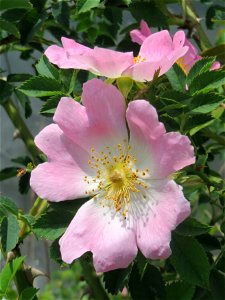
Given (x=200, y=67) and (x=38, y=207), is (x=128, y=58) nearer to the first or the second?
(x=200, y=67)

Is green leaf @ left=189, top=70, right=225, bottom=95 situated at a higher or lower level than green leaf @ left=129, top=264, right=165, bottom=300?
higher

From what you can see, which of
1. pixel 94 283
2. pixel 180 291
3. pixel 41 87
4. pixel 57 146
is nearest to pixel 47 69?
pixel 41 87

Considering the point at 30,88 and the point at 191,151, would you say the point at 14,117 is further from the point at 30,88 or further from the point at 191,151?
the point at 191,151

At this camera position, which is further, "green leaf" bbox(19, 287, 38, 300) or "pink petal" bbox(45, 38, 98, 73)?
"green leaf" bbox(19, 287, 38, 300)

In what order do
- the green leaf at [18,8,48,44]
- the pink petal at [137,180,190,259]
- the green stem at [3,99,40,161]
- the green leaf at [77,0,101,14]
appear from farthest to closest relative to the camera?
1. the green stem at [3,99,40,161]
2. the green leaf at [18,8,48,44]
3. the green leaf at [77,0,101,14]
4. the pink petal at [137,180,190,259]

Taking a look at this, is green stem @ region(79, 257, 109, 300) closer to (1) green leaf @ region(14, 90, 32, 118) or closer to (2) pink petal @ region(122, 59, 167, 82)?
(1) green leaf @ region(14, 90, 32, 118)

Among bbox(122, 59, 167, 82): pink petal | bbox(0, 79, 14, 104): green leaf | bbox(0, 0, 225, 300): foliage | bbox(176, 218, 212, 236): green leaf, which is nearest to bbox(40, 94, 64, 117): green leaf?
bbox(0, 0, 225, 300): foliage

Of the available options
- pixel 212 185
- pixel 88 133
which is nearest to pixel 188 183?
pixel 212 185
